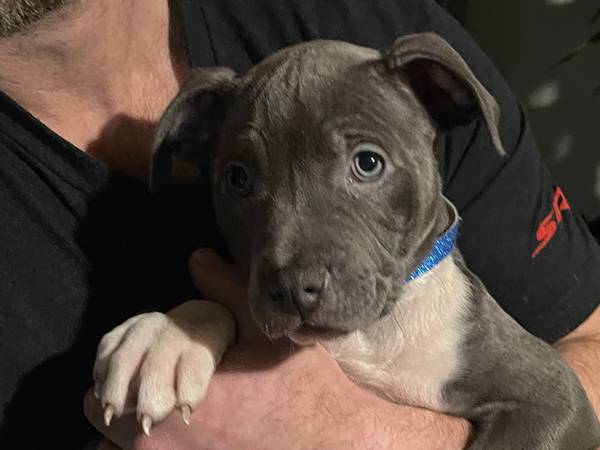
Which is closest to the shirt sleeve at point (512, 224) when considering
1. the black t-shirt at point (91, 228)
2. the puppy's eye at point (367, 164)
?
the black t-shirt at point (91, 228)

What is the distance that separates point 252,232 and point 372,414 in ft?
1.37

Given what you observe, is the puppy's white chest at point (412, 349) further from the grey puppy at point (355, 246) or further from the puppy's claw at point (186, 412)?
the puppy's claw at point (186, 412)

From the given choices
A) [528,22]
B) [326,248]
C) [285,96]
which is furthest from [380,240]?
[528,22]

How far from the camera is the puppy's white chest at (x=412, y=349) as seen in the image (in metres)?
1.72

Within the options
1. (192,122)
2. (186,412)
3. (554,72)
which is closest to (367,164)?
(192,122)

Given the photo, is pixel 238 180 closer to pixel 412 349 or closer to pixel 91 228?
pixel 91 228

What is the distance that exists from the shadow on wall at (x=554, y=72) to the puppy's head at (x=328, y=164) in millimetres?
2353

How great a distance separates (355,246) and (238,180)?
276 mm

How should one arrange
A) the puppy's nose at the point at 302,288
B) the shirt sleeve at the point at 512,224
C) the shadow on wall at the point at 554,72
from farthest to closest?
the shadow on wall at the point at 554,72 < the shirt sleeve at the point at 512,224 < the puppy's nose at the point at 302,288

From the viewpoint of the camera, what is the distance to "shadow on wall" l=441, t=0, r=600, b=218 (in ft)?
12.6

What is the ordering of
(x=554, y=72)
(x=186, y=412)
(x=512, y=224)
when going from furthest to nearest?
→ (x=554, y=72) < (x=512, y=224) < (x=186, y=412)

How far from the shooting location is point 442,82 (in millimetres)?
1668

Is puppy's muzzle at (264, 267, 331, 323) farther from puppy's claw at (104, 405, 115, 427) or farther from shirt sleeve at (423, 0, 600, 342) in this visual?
shirt sleeve at (423, 0, 600, 342)

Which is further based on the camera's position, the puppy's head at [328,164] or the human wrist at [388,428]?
the human wrist at [388,428]
